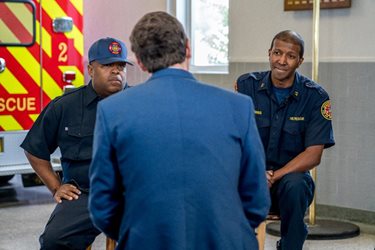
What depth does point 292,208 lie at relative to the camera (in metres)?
3.61

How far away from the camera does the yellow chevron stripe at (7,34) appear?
5578 mm

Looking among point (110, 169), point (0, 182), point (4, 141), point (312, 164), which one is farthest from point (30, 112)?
point (110, 169)

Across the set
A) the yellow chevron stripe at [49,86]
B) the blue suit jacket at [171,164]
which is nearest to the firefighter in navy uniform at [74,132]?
the blue suit jacket at [171,164]

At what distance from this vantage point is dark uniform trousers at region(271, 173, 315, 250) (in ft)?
11.8

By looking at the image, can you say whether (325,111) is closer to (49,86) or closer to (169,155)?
(169,155)

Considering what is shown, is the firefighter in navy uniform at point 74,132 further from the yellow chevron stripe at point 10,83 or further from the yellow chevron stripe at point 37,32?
the yellow chevron stripe at point 37,32

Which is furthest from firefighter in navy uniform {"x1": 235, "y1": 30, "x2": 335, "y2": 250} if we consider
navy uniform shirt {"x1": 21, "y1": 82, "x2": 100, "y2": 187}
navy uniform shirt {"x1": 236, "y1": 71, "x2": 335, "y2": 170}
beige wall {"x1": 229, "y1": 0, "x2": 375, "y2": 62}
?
beige wall {"x1": 229, "y1": 0, "x2": 375, "y2": 62}

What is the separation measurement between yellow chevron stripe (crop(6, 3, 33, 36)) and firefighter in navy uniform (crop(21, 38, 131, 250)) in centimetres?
226

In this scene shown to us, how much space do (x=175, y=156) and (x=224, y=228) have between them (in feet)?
0.77

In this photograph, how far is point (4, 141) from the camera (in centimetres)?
564

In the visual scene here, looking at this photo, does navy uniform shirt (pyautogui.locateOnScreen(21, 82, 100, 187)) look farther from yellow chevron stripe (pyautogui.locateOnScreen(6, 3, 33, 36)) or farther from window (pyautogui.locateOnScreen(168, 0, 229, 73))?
window (pyautogui.locateOnScreen(168, 0, 229, 73))

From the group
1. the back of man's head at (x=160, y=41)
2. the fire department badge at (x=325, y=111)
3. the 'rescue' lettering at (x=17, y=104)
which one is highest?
the back of man's head at (x=160, y=41)

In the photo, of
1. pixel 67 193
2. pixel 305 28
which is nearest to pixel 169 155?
pixel 67 193

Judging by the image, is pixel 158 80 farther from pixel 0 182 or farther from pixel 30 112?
pixel 0 182
